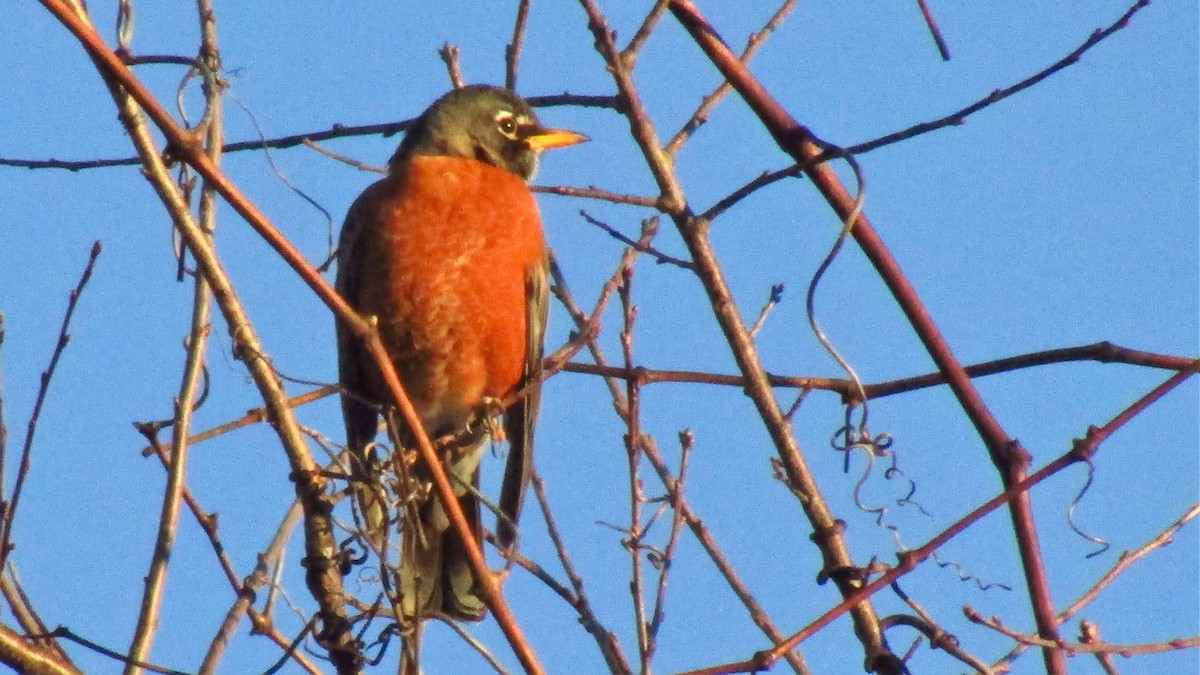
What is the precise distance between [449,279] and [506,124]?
99 cm

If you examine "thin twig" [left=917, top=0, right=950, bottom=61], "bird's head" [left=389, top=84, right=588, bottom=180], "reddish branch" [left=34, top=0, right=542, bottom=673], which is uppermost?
"bird's head" [left=389, top=84, right=588, bottom=180]

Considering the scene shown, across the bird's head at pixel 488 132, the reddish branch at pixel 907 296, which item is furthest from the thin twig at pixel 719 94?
the bird's head at pixel 488 132

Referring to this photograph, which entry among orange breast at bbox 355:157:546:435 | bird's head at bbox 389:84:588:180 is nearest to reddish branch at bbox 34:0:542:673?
orange breast at bbox 355:157:546:435

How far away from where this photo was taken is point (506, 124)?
17.6 feet

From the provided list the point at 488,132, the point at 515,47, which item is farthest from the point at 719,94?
the point at 488,132

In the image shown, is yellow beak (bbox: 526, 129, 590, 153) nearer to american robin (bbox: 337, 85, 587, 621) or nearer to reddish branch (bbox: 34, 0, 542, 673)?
american robin (bbox: 337, 85, 587, 621)

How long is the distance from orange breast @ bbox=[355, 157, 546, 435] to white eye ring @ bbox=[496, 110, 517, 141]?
55 centimetres

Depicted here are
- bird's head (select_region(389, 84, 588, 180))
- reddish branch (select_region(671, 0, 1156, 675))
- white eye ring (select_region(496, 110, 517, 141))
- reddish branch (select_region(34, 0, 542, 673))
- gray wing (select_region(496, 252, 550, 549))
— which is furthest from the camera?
white eye ring (select_region(496, 110, 517, 141))

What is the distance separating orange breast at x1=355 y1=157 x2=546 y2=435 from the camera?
4535 millimetres

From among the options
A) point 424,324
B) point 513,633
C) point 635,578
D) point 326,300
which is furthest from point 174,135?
point 424,324

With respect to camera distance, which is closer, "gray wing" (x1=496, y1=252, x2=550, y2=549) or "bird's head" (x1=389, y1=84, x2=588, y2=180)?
"gray wing" (x1=496, y1=252, x2=550, y2=549)

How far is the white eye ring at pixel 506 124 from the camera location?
17.6ft

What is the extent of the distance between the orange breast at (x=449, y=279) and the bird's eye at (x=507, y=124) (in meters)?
0.55

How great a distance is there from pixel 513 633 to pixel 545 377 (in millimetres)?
799
